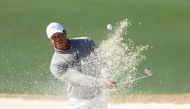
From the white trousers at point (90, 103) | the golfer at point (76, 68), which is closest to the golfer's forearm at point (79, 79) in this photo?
the golfer at point (76, 68)

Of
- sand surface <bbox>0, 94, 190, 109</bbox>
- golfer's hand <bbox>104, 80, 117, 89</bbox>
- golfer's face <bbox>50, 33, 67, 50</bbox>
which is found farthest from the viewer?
sand surface <bbox>0, 94, 190, 109</bbox>

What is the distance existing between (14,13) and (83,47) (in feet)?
29.9

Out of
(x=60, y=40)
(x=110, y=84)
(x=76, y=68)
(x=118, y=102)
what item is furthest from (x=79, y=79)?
(x=118, y=102)

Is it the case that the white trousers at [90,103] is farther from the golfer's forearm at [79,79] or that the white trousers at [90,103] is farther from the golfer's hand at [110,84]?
the golfer's hand at [110,84]

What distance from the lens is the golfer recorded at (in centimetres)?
798

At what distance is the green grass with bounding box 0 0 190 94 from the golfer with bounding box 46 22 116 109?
2803mm

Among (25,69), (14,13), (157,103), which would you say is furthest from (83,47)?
(14,13)

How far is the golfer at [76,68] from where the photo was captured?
7980 mm

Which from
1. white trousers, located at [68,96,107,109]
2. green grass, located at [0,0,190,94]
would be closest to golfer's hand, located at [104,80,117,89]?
white trousers, located at [68,96,107,109]

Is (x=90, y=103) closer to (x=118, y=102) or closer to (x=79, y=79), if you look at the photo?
(x=79, y=79)

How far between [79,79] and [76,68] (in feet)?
0.67

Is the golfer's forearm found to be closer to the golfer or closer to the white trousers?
the golfer

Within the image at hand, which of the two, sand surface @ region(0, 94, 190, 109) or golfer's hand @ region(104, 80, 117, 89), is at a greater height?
sand surface @ region(0, 94, 190, 109)

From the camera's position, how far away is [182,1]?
17266 millimetres
